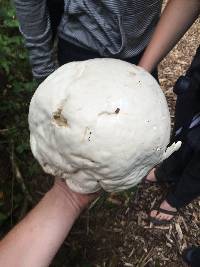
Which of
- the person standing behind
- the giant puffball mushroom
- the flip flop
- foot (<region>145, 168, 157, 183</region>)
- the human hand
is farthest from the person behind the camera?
foot (<region>145, 168, 157, 183</region>)

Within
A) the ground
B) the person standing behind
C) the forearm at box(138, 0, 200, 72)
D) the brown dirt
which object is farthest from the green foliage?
the forearm at box(138, 0, 200, 72)

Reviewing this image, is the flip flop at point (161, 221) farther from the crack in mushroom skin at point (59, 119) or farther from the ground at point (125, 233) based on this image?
the crack in mushroom skin at point (59, 119)

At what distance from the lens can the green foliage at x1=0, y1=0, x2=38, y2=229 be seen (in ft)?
7.18

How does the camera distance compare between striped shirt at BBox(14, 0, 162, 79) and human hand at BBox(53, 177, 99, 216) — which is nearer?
human hand at BBox(53, 177, 99, 216)

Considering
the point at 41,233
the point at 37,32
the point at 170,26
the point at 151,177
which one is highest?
the point at 170,26

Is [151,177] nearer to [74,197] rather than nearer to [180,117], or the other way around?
[180,117]

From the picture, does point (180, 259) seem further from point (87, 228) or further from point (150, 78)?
point (150, 78)

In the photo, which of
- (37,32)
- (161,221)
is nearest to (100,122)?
(37,32)

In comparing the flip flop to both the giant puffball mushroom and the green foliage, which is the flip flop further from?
the giant puffball mushroom

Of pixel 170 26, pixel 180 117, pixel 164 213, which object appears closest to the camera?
pixel 170 26

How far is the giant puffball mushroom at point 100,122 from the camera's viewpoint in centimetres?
112

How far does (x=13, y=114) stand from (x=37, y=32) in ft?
3.20

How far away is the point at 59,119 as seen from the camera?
116 cm

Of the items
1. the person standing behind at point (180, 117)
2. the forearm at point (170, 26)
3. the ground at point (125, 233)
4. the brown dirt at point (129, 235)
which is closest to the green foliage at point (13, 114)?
the ground at point (125, 233)
